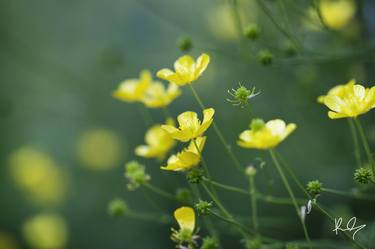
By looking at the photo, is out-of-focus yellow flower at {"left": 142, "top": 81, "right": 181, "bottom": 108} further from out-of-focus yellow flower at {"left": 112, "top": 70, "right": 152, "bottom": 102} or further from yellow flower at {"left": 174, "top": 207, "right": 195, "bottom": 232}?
yellow flower at {"left": 174, "top": 207, "right": 195, "bottom": 232}

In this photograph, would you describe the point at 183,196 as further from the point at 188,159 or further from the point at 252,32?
the point at 252,32

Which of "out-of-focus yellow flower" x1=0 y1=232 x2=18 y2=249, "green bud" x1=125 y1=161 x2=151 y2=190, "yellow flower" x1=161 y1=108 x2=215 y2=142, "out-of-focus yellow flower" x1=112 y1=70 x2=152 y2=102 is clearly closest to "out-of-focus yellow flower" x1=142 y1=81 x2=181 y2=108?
"out-of-focus yellow flower" x1=112 y1=70 x2=152 y2=102

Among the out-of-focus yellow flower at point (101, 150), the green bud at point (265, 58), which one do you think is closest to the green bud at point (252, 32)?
the green bud at point (265, 58)

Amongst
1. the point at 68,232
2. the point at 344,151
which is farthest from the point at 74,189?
the point at 344,151

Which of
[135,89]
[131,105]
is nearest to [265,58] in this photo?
[135,89]

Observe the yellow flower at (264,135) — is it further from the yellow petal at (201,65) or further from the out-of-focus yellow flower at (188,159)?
the yellow petal at (201,65)

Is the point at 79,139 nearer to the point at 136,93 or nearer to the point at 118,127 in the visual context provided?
the point at 118,127
